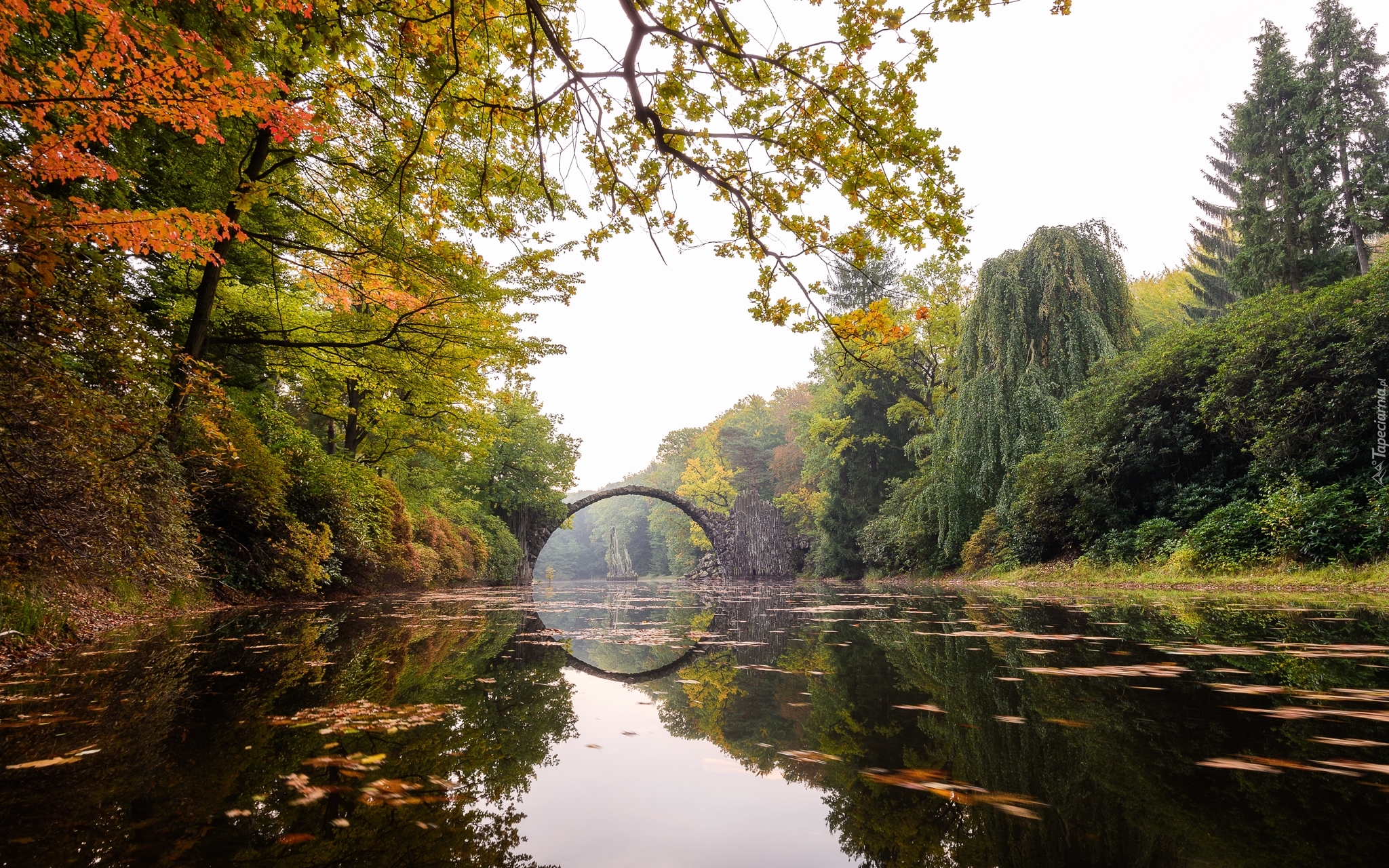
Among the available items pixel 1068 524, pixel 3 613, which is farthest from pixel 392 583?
pixel 1068 524

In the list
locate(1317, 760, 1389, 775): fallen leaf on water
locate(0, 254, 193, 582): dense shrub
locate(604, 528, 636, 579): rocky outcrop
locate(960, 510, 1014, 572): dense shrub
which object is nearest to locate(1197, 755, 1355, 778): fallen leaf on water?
locate(1317, 760, 1389, 775): fallen leaf on water

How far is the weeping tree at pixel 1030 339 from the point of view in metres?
12.6

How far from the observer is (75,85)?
11.8 ft

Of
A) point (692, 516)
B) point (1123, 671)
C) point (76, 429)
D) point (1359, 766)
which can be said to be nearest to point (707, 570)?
point (692, 516)

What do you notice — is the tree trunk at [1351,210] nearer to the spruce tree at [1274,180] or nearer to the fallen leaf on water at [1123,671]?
the spruce tree at [1274,180]

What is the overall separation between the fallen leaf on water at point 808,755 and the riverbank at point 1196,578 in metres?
7.52

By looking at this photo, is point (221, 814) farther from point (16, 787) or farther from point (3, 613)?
point (3, 613)

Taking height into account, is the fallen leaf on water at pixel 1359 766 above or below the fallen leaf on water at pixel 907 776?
above

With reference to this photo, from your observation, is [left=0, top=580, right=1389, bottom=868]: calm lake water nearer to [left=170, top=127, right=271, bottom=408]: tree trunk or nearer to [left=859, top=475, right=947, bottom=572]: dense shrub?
[left=170, top=127, right=271, bottom=408]: tree trunk

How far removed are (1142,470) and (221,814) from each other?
1336 cm

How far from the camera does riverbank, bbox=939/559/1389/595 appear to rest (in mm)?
6227
